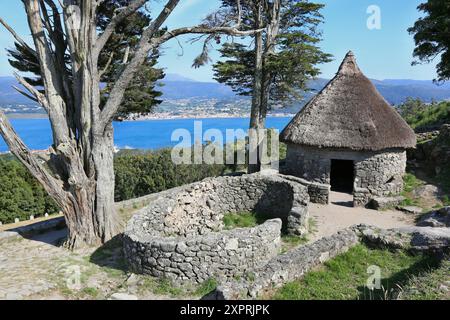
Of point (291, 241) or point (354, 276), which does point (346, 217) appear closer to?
point (291, 241)

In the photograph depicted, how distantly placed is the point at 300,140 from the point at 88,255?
8.53 metres

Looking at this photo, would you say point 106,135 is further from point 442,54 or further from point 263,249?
point 442,54

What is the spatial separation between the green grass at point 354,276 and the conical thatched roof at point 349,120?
626 centimetres

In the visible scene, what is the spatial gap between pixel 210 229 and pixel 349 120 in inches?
274

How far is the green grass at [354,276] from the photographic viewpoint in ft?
17.4

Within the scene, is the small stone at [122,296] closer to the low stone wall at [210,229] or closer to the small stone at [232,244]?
the low stone wall at [210,229]

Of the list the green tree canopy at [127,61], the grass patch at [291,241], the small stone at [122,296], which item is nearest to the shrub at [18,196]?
the green tree canopy at [127,61]

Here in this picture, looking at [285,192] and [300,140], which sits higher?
[300,140]

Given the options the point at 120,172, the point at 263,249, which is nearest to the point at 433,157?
the point at 263,249

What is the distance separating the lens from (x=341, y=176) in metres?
15.2

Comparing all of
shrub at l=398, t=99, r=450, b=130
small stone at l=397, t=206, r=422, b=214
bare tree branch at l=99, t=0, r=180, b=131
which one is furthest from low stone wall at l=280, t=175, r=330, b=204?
shrub at l=398, t=99, r=450, b=130

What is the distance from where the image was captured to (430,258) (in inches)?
247

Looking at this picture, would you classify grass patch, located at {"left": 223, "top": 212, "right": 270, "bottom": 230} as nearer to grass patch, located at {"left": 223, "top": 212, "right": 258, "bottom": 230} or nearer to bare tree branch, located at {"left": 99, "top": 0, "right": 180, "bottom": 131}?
grass patch, located at {"left": 223, "top": 212, "right": 258, "bottom": 230}

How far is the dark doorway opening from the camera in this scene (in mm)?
14422
